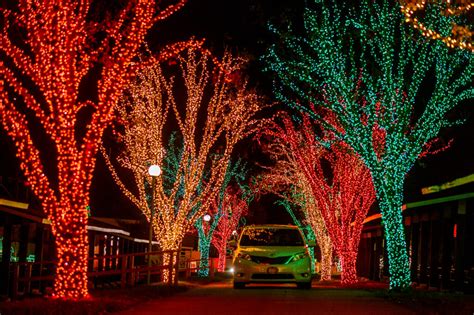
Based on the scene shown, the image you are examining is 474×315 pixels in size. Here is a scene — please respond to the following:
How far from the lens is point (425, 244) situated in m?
28.2

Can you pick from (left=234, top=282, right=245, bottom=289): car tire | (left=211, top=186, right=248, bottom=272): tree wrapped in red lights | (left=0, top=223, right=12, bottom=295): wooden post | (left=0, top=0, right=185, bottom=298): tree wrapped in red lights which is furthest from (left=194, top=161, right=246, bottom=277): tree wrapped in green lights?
(left=0, top=0, right=185, bottom=298): tree wrapped in red lights

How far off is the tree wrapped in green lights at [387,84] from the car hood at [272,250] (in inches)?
92.5

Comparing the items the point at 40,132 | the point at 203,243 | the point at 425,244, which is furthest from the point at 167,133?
the point at 425,244

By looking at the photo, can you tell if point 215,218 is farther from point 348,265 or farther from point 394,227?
point 394,227

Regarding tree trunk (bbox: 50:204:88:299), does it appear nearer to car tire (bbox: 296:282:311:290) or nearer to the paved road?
the paved road

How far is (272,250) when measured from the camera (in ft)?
68.3

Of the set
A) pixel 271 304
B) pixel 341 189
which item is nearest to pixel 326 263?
pixel 341 189

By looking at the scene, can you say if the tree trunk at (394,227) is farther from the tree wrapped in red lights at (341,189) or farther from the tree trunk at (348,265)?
the tree trunk at (348,265)

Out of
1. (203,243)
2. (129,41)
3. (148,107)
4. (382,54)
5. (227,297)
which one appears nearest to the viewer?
(129,41)

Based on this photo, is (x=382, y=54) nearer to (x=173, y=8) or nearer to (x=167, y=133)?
(x=173, y=8)

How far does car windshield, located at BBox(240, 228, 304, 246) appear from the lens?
21625 millimetres

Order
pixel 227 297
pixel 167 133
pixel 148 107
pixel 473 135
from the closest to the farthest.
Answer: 1. pixel 227 297
2. pixel 473 135
3. pixel 148 107
4. pixel 167 133

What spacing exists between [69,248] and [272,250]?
7.22 metres

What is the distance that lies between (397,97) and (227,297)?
652 centimetres
